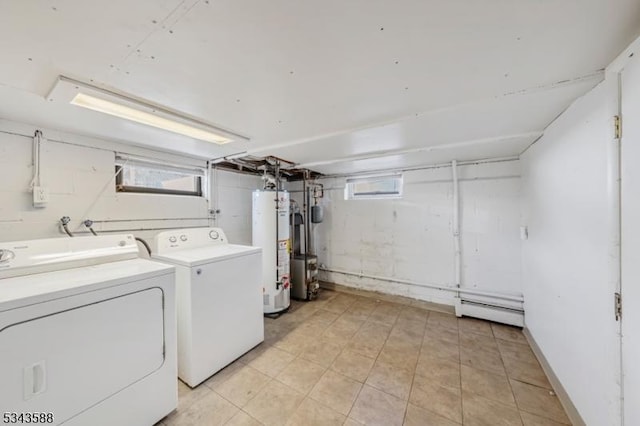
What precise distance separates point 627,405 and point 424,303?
2.32m

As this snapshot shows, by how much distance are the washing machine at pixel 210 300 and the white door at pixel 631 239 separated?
246 cm

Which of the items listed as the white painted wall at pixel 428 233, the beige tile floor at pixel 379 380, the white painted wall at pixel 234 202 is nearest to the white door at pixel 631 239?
the beige tile floor at pixel 379 380

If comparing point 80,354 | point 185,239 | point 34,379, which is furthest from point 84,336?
point 185,239

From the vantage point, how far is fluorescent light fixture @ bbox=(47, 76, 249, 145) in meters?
1.30

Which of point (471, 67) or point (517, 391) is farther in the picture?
point (517, 391)

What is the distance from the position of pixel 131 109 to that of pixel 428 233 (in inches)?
139

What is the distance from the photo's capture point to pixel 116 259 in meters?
1.77

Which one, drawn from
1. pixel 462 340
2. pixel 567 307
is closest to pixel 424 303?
pixel 462 340

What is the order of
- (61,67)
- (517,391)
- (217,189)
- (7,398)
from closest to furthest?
1. (7,398)
2. (61,67)
3. (517,391)
4. (217,189)

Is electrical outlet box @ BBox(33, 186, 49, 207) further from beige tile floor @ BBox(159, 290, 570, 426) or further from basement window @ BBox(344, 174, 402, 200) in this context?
basement window @ BBox(344, 174, 402, 200)

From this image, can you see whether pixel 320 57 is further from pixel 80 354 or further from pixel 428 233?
pixel 428 233

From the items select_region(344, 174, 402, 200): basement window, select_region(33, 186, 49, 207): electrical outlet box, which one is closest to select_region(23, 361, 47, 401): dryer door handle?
select_region(33, 186, 49, 207): electrical outlet box

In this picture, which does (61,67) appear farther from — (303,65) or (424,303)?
(424,303)

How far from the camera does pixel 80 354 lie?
3.98 feet
